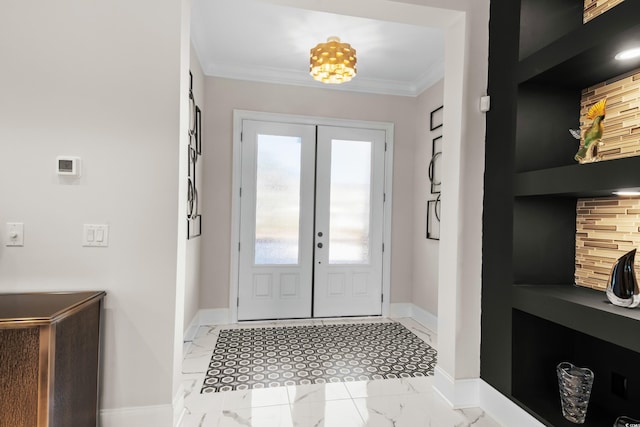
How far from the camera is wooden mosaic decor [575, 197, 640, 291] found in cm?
170

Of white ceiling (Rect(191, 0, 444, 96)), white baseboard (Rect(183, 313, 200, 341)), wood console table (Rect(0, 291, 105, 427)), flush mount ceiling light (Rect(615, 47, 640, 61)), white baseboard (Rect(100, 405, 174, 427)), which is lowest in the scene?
white baseboard (Rect(183, 313, 200, 341))

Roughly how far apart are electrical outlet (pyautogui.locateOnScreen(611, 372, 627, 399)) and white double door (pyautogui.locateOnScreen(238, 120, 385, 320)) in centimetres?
251

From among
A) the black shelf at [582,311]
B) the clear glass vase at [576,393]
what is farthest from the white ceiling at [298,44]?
the clear glass vase at [576,393]

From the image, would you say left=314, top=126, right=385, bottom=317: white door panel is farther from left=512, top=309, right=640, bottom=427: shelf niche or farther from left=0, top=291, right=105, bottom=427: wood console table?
left=0, top=291, right=105, bottom=427: wood console table

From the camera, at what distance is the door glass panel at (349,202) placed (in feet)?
13.2

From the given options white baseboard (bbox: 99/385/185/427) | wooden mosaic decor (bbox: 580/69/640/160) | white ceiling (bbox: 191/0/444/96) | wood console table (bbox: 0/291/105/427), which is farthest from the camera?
white ceiling (bbox: 191/0/444/96)

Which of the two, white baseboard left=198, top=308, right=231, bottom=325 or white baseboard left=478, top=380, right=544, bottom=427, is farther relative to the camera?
white baseboard left=198, top=308, right=231, bottom=325

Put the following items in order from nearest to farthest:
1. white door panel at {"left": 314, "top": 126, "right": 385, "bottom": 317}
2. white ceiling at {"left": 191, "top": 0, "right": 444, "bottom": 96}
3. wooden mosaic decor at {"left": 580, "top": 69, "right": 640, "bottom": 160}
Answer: wooden mosaic decor at {"left": 580, "top": 69, "right": 640, "bottom": 160}
white ceiling at {"left": 191, "top": 0, "right": 444, "bottom": 96}
white door panel at {"left": 314, "top": 126, "right": 385, "bottom": 317}

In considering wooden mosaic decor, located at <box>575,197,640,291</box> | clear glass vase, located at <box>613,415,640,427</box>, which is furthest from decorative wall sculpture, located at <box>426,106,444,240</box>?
clear glass vase, located at <box>613,415,640,427</box>

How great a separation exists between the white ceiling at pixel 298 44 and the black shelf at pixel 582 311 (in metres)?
2.32

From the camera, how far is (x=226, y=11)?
2.72m

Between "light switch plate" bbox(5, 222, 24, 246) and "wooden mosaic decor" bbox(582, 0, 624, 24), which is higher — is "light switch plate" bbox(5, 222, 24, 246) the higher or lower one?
the lower one

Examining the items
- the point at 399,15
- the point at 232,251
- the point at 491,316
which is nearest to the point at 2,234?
the point at 232,251

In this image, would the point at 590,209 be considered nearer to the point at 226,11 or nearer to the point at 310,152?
the point at 310,152
